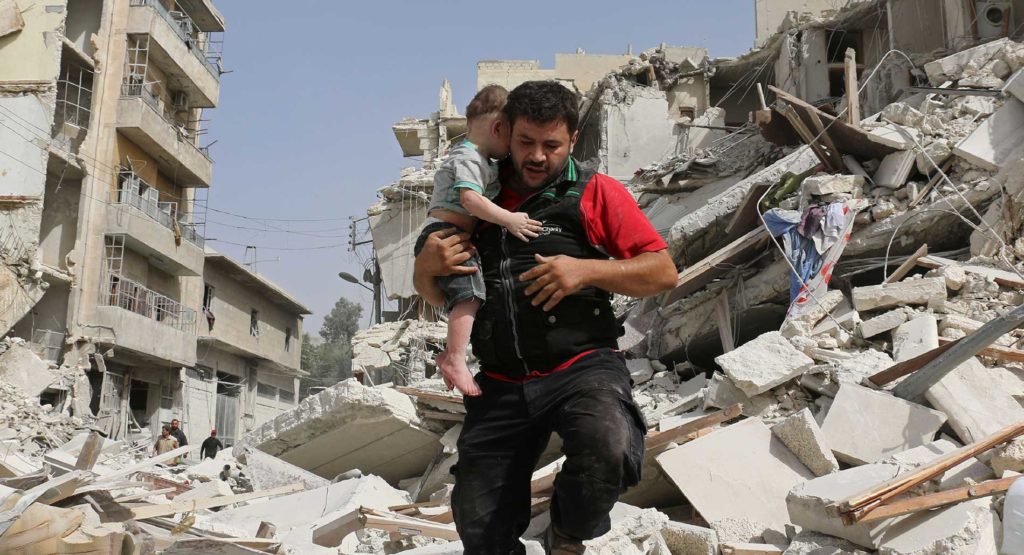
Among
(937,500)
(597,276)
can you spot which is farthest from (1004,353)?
(597,276)

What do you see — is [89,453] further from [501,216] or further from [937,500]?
[937,500]

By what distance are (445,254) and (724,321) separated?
277 inches

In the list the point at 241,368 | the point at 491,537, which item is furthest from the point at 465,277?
the point at 241,368

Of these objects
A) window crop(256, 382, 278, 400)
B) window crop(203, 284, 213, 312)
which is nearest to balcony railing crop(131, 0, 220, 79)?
window crop(203, 284, 213, 312)

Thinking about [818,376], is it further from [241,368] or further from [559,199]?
[241,368]

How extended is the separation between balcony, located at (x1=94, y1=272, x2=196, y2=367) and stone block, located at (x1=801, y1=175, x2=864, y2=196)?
1706cm

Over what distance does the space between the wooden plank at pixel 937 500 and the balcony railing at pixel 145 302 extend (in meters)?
20.8

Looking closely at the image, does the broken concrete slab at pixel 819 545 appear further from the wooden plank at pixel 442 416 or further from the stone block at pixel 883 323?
the wooden plank at pixel 442 416

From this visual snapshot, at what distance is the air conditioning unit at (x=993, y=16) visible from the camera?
49.9ft

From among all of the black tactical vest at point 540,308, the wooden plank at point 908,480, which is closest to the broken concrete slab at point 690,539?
the wooden plank at point 908,480

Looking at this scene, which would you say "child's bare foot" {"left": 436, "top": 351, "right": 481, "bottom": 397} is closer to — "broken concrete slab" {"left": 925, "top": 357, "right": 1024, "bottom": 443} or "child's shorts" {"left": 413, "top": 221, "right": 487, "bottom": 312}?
"child's shorts" {"left": 413, "top": 221, "right": 487, "bottom": 312}

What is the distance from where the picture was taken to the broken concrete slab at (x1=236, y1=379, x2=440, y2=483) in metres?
7.47

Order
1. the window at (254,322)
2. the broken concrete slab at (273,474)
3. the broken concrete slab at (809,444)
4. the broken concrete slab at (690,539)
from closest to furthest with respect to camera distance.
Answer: the broken concrete slab at (690,539) → the broken concrete slab at (809,444) → the broken concrete slab at (273,474) → the window at (254,322)

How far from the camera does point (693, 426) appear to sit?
18.9ft
